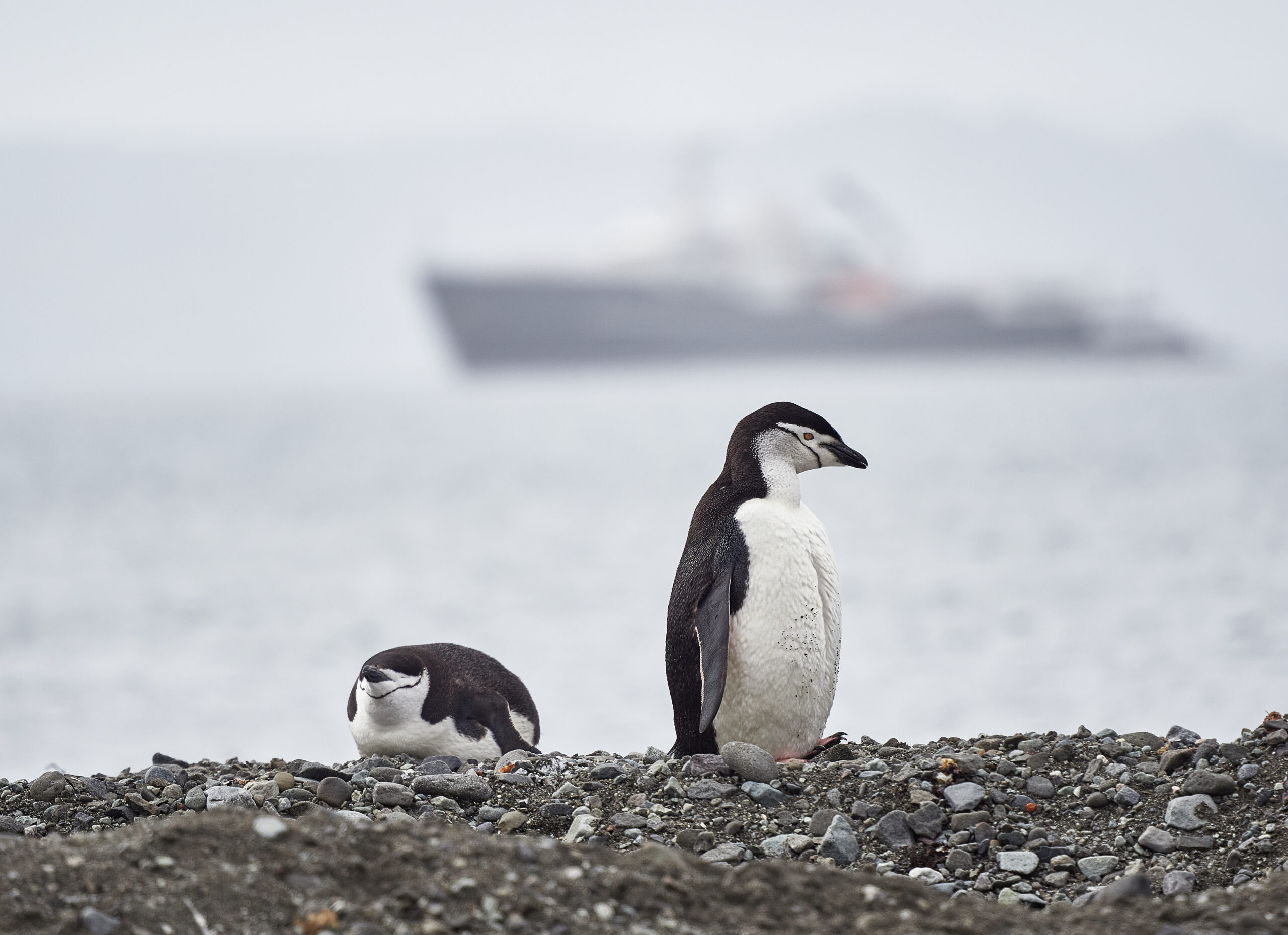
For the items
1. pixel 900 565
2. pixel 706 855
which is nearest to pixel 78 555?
pixel 900 565

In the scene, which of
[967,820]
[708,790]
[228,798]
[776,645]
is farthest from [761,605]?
[228,798]

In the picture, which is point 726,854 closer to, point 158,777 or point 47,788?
point 158,777

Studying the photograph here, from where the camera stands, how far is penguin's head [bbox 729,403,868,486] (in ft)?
14.2

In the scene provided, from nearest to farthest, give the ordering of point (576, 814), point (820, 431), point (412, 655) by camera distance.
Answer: point (576, 814) → point (820, 431) → point (412, 655)

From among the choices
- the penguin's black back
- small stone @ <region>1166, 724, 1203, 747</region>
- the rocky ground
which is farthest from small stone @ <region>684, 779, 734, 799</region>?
small stone @ <region>1166, 724, 1203, 747</region>

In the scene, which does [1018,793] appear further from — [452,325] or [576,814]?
[452,325]

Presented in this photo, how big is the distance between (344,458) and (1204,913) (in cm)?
4256

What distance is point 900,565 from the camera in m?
18.0

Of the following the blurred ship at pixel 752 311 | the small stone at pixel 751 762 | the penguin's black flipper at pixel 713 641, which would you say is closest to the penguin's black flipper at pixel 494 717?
the penguin's black flipper at pixel 713 641

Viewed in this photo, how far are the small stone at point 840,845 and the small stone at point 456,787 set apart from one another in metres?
0.95

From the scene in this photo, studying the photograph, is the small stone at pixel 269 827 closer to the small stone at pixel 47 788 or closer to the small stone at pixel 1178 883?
the small stone at pixel 47 788

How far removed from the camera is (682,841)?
330 centimetres

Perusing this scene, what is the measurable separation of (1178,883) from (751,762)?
116 cm

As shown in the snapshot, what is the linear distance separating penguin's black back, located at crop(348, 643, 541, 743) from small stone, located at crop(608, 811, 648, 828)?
1.30 meters
